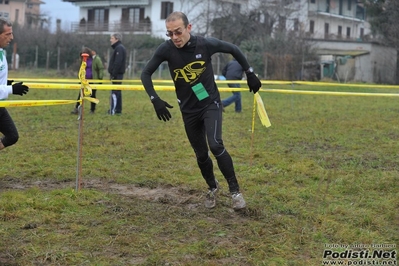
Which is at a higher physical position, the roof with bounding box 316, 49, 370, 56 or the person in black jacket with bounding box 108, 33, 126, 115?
the roof with bounding box 316, 49, 370, 56

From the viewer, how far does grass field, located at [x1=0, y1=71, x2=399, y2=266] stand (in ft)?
15.9

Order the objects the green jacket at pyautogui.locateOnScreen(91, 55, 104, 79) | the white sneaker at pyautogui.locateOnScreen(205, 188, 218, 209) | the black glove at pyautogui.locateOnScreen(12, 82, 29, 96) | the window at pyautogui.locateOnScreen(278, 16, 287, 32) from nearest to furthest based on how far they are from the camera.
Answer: the black glove at pyautogui.locateOnScreen(12, 82, 29, 96) < the white sneaker at pyautogui.locateOnScreen(205, 188, 218, 209) < the green jacket at pyautogui.locateOnScreen(91, 55, 104, 79) < the window at pyautogui.locateOnScreen(278, 16, 287, 32)

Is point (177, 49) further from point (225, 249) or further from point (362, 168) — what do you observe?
point (362, 168)

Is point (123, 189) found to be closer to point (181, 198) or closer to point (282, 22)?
point (181, 198)

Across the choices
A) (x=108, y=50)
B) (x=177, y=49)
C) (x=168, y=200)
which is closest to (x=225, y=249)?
(x=168, y=200)

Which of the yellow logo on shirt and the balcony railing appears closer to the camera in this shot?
the yellow logo on shirt

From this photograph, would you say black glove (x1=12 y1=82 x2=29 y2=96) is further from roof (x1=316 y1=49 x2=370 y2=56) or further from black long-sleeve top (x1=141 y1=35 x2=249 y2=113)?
roof (x1=316 y1=49 x2=370 y2=56)

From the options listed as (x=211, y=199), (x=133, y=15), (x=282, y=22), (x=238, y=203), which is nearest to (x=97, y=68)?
(x=211, y=199)

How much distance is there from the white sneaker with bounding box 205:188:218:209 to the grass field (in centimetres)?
9

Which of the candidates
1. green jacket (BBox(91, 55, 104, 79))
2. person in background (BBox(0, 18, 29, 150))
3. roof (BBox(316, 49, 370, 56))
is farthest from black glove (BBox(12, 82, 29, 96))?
roof (BBox(316, 49, 370, 56))

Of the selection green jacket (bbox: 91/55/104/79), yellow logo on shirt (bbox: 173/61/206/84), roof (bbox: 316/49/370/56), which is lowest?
yellow logo on shirt (bbox: 173/61/206/84)

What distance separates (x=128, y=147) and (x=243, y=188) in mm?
3456

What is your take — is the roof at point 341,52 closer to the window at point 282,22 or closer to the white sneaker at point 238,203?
the window at point 282,22

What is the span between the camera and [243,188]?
727cm
